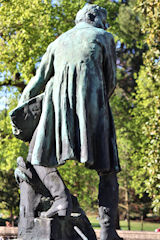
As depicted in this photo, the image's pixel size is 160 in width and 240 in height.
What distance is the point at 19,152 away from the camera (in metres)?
16.9

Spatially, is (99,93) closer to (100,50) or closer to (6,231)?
(100,50)

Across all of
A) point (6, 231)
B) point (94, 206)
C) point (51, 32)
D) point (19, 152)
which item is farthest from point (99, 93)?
point (94, 206)

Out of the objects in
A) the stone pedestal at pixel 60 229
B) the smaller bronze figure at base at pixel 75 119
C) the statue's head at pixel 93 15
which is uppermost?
the statue's head at pixel 93 15

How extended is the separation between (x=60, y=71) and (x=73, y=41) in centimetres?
36

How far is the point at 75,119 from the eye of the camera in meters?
4.07

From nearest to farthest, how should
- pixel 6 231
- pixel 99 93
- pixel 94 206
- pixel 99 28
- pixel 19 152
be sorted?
pixel 99 93, pixel 99 28, pixel 6 231, pixel 19 152, pixel 94 206

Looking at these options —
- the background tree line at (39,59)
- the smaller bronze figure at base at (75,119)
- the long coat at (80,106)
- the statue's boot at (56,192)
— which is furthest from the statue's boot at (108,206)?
the background tree line at (39,59)

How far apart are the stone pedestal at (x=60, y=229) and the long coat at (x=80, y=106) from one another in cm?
61

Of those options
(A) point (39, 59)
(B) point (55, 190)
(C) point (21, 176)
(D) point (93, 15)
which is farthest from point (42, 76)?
(A) point (39, 59)

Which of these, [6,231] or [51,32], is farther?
[51,32]

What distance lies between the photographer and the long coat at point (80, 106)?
3.97 m

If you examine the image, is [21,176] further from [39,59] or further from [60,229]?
[39,59]

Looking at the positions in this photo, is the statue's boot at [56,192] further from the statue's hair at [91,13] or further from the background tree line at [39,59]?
the background tree line at [39,59]

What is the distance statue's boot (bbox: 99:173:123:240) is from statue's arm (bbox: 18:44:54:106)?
122 centimetres
